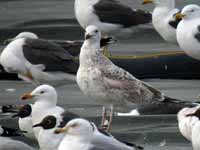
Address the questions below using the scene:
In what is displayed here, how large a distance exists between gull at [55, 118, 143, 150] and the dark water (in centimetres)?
102

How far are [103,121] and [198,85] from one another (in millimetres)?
2672

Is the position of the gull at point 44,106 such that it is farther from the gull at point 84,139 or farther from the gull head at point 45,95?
the gull at point 84,139

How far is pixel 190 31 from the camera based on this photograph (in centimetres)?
1318

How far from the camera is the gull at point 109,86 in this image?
10125mm

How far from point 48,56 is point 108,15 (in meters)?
2.99

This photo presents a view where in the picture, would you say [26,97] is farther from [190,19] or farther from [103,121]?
[190,19]

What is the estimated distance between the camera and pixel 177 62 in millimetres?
13062

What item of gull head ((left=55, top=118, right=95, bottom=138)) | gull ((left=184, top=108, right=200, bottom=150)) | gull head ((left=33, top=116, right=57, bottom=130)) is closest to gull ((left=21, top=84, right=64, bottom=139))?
gull head ((left=33, top=116, right=57, bottom=130))

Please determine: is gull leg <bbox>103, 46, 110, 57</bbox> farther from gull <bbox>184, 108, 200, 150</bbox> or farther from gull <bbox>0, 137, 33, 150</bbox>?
gull <bbox>184, 108, 200, 150</bbox>

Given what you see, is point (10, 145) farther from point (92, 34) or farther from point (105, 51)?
point (105, 51)

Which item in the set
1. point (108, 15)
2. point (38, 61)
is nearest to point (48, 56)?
point (38, 61)

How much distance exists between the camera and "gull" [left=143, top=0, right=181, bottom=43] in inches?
563

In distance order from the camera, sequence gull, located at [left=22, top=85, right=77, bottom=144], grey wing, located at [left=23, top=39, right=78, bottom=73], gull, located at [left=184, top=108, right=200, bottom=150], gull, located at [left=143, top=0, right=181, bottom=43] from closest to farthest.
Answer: gull, located at [left=184, top=108, right=200, bottom=150] < gull, located at [left=22, top=85, right=77, bottom=144] < grey wing, located at [left=23, top=39, right=78, bottom=73] < gull, located at [left=143, top=0, right=181, bottom=43]

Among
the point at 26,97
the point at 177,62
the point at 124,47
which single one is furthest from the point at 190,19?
the point at 26,97
